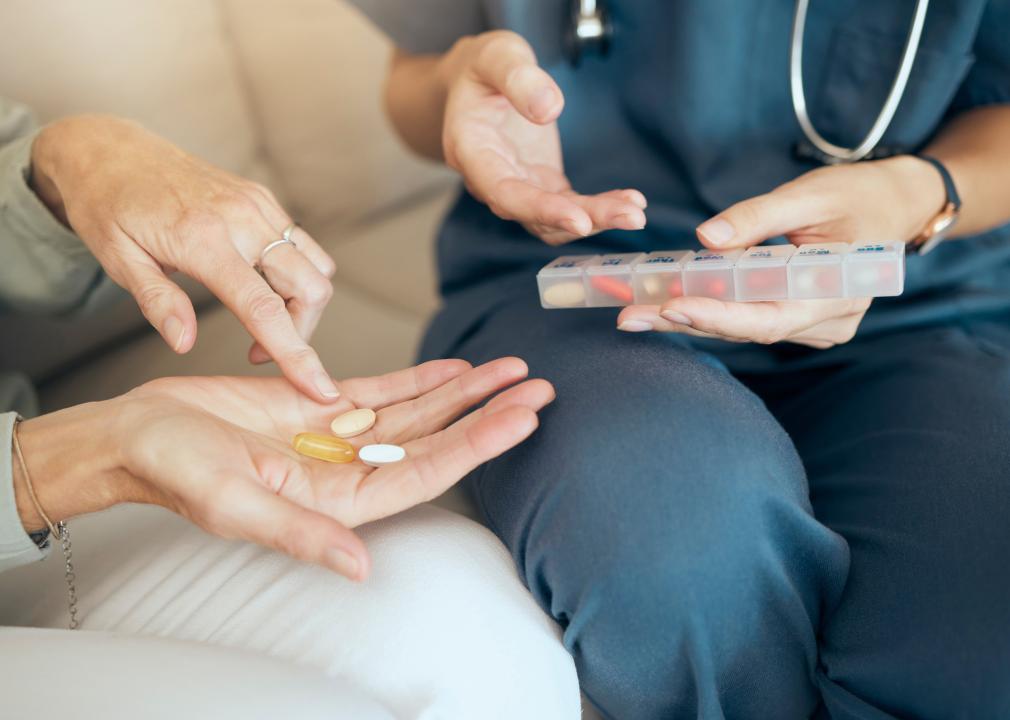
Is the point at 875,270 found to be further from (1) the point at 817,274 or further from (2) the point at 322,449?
(2) the point at 322,449

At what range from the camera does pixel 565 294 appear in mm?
698

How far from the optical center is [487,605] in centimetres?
59

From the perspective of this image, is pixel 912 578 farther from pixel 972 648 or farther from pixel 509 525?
pixel 509 525

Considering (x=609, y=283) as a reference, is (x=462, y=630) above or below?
below

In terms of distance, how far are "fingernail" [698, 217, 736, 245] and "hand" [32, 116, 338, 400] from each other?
285 millimetres

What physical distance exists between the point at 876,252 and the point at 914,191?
0.48ft

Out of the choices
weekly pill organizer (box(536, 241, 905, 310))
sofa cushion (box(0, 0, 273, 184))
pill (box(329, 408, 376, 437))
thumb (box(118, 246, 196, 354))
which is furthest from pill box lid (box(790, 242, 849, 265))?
sofa cushion (box(0, 0, 273, 184))

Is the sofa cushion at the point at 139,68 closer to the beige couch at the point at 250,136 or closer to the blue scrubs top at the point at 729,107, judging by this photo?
the beige couch at the point at 250,136

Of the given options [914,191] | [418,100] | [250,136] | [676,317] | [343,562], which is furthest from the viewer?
[250,136]

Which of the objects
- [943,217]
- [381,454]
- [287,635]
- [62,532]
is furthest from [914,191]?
[62,532]

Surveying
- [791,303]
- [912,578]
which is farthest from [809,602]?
[791,303]

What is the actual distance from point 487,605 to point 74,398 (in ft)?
1.87

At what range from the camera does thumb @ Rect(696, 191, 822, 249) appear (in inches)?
24.9

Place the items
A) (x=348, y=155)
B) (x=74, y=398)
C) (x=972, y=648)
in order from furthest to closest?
(x=348, y=155)
(x=74, y=398)
(x=972, y=648)
